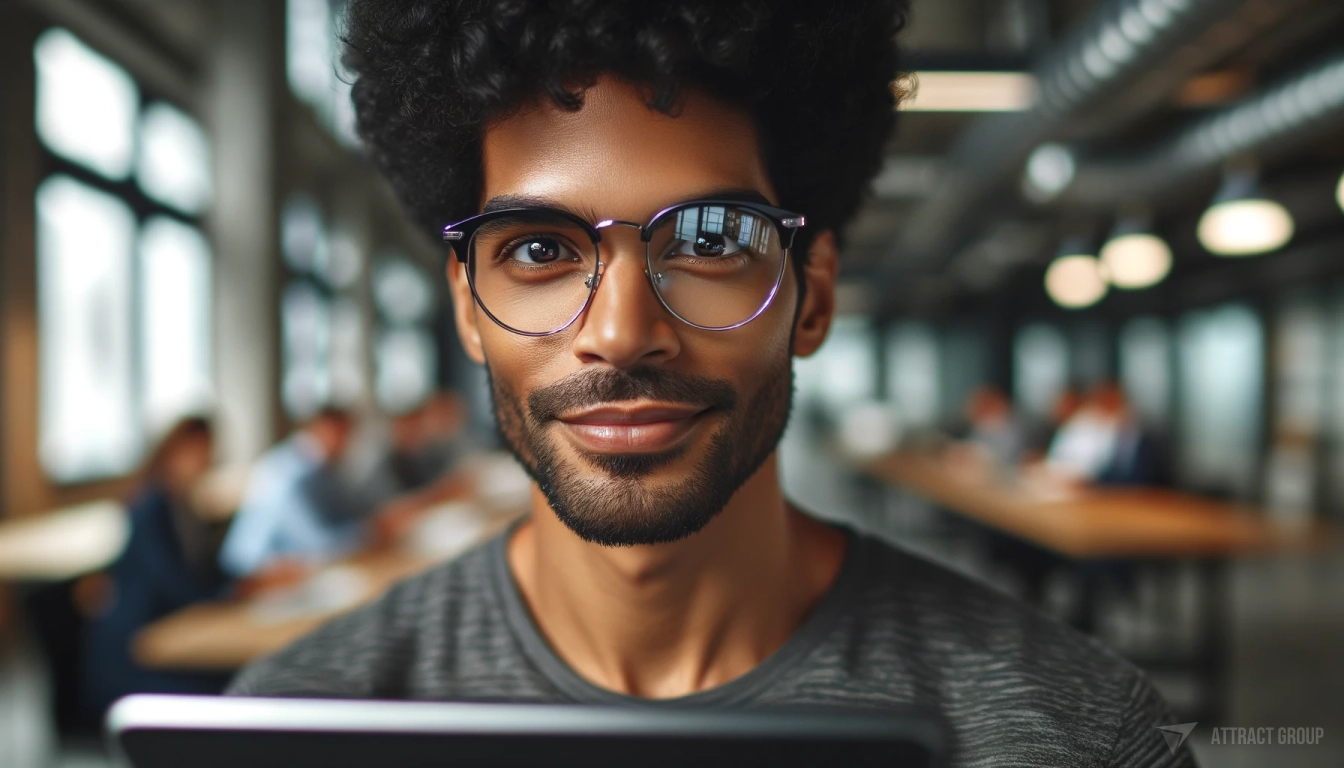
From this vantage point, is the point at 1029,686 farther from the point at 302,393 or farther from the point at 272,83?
the point at 302,393

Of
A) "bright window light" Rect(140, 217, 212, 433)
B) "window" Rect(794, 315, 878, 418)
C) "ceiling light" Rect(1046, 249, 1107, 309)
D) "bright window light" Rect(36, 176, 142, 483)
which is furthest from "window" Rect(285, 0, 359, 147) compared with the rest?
"window" Rect(794, 315, 878, 418)

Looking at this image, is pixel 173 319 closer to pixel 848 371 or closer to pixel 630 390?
pixel 630 390

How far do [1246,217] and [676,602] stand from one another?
547 cm

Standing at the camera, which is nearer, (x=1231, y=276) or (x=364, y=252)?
(x=1231, y=276)

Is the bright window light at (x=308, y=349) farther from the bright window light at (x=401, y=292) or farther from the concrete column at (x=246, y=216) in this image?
the bright window light at (x=401, y=292)

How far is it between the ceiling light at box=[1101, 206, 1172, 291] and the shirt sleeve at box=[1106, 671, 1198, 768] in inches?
253

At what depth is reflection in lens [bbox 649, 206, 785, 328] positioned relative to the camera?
0.92m

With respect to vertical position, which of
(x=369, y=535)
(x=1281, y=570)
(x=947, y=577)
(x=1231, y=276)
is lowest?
(x=1281, y=570)

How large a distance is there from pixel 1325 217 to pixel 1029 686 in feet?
37.3

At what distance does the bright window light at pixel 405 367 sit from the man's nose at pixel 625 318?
47.8ft

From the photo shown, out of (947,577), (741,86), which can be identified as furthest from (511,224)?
(947,577)

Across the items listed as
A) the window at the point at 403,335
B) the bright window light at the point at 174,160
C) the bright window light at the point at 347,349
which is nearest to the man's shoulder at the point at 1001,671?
the bright window light at the point at 174,160

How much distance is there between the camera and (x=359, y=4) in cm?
107

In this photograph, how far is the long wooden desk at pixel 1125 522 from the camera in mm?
4848
